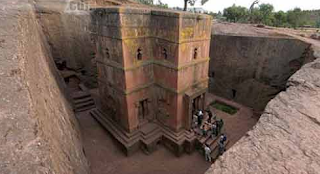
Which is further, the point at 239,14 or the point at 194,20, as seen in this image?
the point at 239,14

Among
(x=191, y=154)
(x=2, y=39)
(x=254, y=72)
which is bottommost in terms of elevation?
(x=191, y=154)

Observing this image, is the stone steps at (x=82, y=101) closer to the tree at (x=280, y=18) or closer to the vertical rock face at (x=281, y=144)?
the vertical rock face at (x=281, y=144)

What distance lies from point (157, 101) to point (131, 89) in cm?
185

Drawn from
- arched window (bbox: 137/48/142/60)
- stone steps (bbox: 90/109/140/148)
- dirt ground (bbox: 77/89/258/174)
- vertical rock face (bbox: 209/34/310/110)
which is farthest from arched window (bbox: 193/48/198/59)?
vertical rock face (bbox: 209/34/310/110)

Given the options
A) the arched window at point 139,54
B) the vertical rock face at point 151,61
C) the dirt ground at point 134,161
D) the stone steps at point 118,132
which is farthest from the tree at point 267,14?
the stone steps at point 118,132

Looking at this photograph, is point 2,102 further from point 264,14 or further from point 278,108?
point 264,14

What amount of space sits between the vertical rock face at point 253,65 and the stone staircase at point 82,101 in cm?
1033

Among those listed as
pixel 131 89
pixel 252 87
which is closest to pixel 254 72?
pixel 252 87

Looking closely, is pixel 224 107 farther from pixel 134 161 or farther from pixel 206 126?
pixel 134 161

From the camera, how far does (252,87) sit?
13.4 m

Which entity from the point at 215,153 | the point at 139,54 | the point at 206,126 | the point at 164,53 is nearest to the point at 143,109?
the point at 139,54

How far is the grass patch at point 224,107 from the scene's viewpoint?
511 inches

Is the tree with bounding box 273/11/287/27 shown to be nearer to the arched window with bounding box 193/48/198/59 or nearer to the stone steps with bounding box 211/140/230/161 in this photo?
the arched window with bounding box 193/48/198/59

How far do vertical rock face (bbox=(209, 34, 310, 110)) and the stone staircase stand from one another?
1033cm
